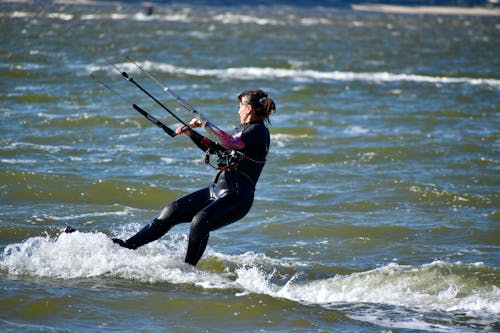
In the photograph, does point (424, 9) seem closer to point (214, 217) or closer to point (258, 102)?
point (258, 102)

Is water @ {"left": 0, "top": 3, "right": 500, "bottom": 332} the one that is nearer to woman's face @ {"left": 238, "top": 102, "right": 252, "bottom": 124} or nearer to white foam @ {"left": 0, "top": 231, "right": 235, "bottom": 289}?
white foam @ {"left": 0, "top": 231, "right": 235, "bottom": 289}

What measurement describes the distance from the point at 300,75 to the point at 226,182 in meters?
26.2

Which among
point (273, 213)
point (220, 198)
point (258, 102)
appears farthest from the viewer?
point (273, 213)

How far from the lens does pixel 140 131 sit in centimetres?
2086

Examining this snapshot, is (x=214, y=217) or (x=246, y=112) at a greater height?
(x=246, y=112)

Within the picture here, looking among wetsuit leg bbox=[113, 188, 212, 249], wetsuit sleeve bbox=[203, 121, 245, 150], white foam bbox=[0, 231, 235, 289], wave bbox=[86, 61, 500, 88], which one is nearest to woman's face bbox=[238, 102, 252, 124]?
wetsuit sleeve bbox=[203, 121, 245, 150]

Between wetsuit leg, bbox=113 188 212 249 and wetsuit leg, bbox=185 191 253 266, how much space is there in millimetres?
248

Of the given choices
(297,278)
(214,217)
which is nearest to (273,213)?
(297,278)

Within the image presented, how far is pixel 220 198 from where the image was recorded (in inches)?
380

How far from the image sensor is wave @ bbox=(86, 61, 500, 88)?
34.4 m

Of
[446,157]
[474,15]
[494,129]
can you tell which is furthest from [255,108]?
[474,15]

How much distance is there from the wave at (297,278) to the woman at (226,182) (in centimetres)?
27

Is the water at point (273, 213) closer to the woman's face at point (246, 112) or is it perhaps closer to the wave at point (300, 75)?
the woman's face at point (246, 112)

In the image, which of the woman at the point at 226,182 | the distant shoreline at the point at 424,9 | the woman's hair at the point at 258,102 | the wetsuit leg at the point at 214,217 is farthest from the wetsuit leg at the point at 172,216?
the distant shoreline at the point at 424,9
